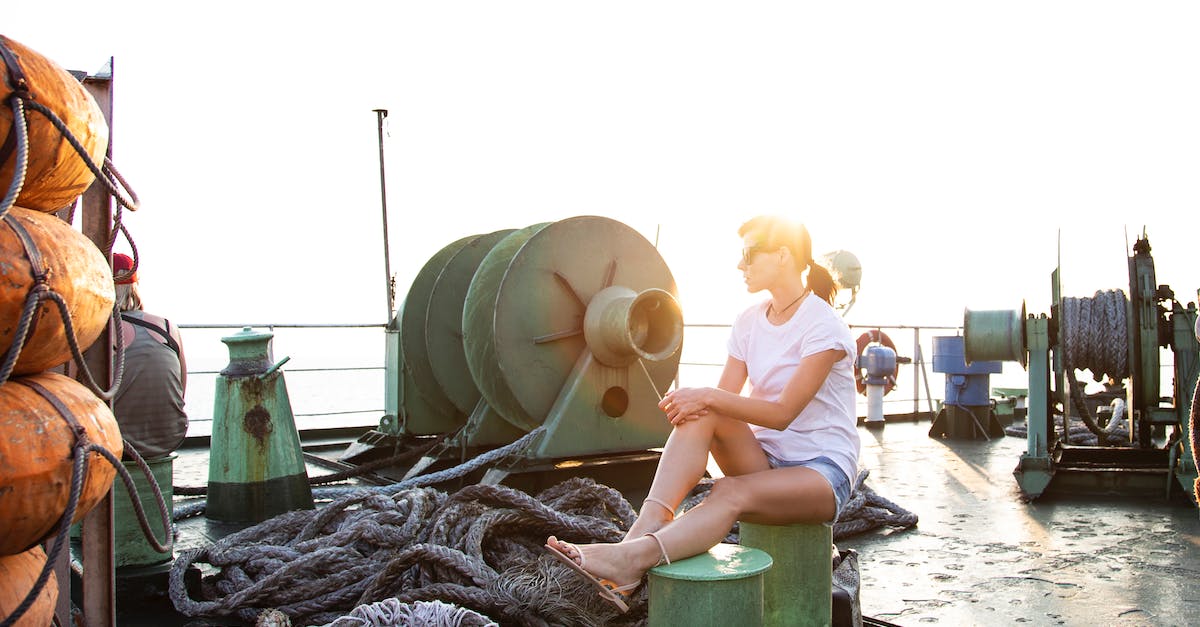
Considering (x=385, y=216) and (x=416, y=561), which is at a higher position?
(x=385, y=216)

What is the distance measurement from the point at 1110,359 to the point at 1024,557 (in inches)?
101

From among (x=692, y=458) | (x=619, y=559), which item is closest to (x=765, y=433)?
(x=692, y=458)

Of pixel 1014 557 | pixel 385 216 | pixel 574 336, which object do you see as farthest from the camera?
pixel 385 216

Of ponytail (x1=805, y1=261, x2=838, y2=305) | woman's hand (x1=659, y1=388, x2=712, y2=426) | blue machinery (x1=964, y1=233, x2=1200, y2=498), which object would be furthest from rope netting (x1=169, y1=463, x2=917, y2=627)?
blue machinery (x1=964, y1=233, x2=1200, y2=498)

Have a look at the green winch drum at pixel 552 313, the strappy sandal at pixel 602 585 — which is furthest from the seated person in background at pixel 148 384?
the strappy sandal at pixel 602 585

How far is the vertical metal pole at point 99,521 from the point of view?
2191 mm

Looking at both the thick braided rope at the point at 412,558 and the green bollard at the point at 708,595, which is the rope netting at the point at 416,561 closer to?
the thick braided rope at the point at 412,558

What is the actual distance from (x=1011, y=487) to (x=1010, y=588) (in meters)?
2.91

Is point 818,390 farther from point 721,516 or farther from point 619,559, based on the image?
point 619,559

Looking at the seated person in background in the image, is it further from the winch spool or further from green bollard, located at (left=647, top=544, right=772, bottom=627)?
green bollard, located at (left=647, top=544, right=772, bottom=627)

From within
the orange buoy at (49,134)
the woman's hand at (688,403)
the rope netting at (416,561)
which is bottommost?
the rope netting at (416,561)

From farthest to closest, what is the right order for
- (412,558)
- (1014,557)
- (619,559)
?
(1014,557)
(412,558)
(619,559)

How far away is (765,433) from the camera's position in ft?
9.38

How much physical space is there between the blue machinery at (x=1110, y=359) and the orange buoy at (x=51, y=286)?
565 centimetres
